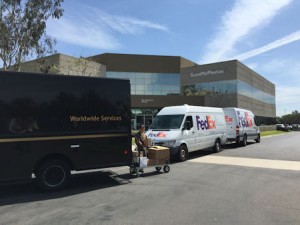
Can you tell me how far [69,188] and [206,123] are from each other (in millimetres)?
10259

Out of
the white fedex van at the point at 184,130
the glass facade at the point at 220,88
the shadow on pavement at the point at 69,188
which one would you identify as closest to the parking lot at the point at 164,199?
the shadow on pavement at the point at 69,188

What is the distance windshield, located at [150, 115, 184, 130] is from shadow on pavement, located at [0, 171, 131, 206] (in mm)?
5016

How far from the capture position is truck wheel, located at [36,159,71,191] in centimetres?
921

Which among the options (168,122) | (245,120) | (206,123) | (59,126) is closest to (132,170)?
(59,126)

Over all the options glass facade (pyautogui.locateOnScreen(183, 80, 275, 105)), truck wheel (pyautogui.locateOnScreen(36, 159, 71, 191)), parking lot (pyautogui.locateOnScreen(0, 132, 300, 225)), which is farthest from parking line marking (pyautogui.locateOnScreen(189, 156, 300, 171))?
glass facade (pyautogui.locateOnScreen(183, 80, 275, 105))

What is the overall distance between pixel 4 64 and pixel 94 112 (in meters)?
12.8

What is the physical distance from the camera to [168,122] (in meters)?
16.8

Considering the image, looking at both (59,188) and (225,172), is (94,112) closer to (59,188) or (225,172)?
(59,188)

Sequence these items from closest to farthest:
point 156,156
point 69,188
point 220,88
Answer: point 69,188
point 156,156
point 220,88

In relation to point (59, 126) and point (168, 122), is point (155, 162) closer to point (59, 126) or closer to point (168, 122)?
point (59, 126)

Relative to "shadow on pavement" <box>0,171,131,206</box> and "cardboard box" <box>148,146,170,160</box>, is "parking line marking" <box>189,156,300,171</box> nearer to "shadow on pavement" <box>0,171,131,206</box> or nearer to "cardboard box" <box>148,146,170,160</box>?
"cardboard box" <box>148,146,170,160</box>

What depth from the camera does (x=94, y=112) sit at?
32.7 feet

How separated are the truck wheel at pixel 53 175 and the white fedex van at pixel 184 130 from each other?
6.50 m

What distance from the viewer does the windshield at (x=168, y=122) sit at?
16477 millimetres
